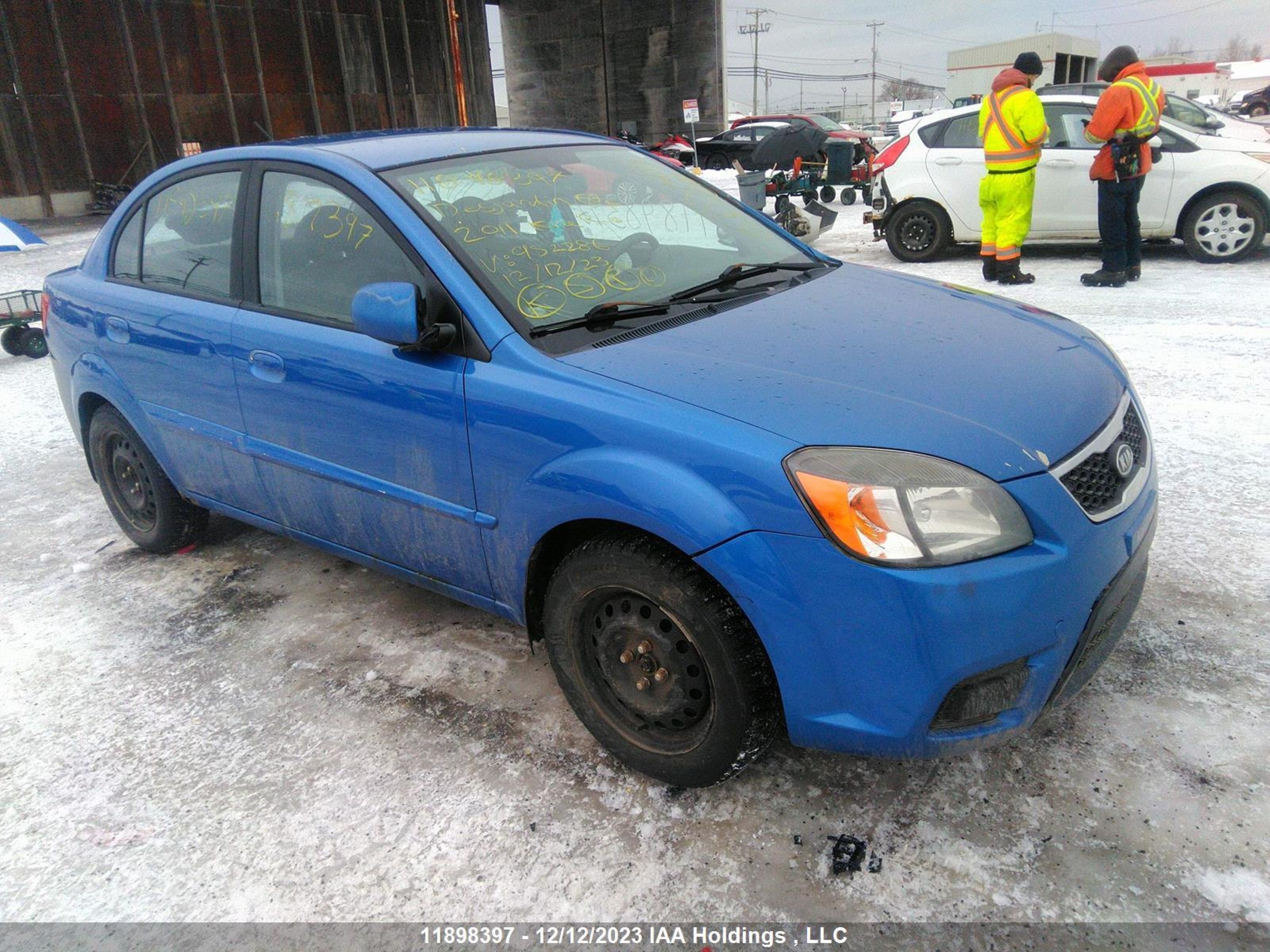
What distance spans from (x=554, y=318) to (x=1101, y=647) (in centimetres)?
163

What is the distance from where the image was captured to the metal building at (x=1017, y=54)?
110 feet

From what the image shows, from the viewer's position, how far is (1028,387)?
2.25 m

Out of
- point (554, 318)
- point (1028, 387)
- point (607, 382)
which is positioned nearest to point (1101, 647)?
point (1028, 387)

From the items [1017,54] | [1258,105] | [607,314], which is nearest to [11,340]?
[607,314]

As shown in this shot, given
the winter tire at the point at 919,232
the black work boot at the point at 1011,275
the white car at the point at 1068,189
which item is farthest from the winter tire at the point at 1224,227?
the winter tire at the point at 919,232

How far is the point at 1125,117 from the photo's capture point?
716cm

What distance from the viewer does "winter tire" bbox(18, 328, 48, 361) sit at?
25.2 feet

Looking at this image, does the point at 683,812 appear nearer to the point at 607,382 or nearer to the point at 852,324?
the point at 607,382

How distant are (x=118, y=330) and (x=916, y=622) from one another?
3.22m

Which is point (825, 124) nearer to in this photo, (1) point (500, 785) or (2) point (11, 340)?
(2) point (11, 340)

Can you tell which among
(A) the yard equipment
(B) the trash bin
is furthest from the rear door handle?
(B) the trash bin

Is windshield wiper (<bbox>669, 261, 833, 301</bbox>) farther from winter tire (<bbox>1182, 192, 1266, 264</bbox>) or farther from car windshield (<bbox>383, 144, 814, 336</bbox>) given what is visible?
winter tire (<bbox>1182, 192, 1266, 264</bbox>)

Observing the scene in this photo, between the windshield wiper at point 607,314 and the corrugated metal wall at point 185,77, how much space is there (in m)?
19.0

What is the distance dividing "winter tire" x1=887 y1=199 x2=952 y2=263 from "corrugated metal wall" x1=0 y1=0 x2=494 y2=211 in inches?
521
